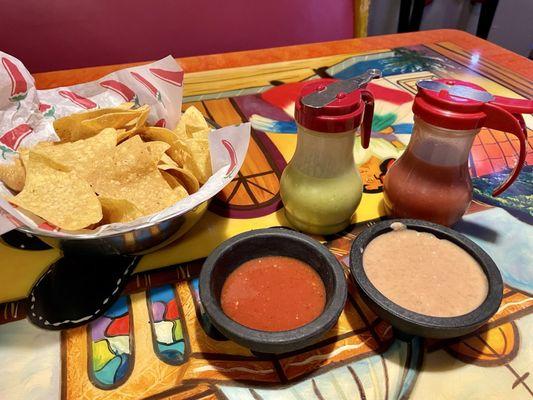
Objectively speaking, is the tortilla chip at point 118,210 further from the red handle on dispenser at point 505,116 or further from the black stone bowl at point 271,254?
the red handle on dispenser at point 505,116

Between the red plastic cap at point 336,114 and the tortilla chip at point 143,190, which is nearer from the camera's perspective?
the red plastic cap at point 336,114

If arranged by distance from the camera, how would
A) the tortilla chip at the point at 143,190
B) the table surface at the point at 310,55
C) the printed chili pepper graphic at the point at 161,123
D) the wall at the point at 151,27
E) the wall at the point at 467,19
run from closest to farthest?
1. the tortilla chip at the point at 143,190
2. the printed chili pepper graphic at the point at 161,123
3. the table surface at the point at 310,55
4. the wall at the point at 151,27
5. the wall at the point at 467,19

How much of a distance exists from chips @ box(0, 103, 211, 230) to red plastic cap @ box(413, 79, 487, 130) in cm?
41

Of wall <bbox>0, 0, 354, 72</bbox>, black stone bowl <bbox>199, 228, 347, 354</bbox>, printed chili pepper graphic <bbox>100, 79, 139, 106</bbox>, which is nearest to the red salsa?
black stone bowl <bbox>199, 228, 347, 354</bbox>

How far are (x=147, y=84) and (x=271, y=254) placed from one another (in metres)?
0.56

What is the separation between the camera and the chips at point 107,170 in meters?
0.72

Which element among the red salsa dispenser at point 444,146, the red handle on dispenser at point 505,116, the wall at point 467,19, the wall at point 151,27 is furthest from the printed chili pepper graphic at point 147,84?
the wall at point 467,19

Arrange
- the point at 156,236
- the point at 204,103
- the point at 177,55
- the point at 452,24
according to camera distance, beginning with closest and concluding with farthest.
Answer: the point at 156,236 < the point at 204,103 < the point at 177,55 < the point at 452,24

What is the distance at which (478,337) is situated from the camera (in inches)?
26.0

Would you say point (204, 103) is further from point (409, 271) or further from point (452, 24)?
point (452, 24)

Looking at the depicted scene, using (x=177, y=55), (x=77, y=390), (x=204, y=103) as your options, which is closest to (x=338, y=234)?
(x=77, y=390)

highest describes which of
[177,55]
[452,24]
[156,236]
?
[156,236]

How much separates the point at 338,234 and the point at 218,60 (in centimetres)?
92

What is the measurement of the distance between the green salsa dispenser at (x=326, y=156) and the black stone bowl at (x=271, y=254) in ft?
0.37
